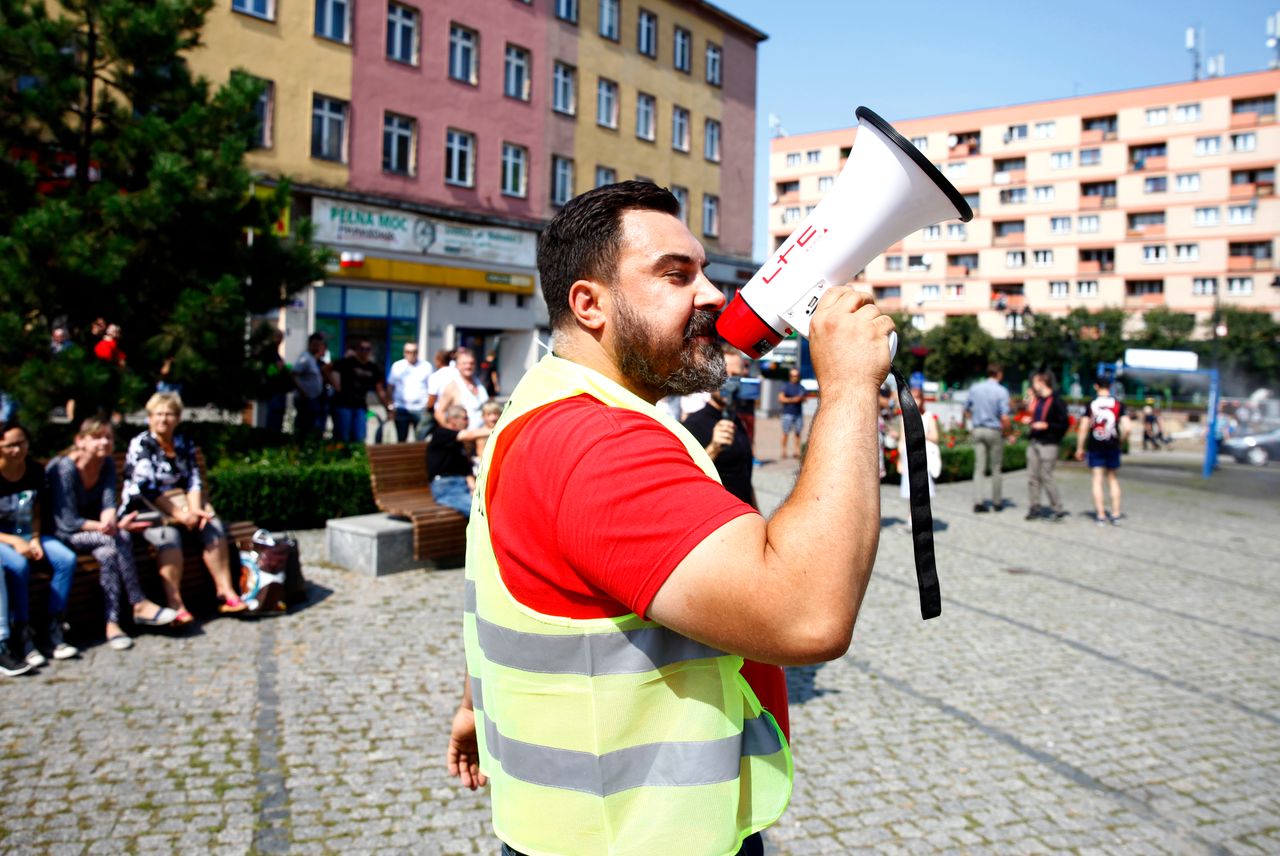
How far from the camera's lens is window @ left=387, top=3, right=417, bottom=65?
24922mm

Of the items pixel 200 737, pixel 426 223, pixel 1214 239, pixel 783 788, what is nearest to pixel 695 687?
pixel 783 788

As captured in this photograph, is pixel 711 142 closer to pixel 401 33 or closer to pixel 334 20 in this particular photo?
pixel 401 33

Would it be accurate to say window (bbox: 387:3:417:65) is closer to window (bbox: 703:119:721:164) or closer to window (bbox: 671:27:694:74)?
window (bbox: 671:27:694:74)

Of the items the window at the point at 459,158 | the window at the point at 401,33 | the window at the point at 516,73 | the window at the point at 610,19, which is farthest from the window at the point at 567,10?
the window at the point at 401,33

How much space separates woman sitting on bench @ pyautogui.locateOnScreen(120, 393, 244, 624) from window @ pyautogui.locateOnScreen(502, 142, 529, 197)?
2218 centimetres

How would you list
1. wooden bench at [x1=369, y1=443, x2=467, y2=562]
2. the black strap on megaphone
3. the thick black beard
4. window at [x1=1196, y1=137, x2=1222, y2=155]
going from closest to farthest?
the black strap on megaphone → the thick black beard → wooden bench at [x1=369, y1=443, x2=467, y2=562] → window at [x1=1196, y1=137, x2=1222, y2=155]

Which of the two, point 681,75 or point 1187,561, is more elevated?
point 681,75

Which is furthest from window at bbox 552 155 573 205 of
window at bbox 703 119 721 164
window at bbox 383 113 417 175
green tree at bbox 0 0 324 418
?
green tree at bbox 0 0 324 418

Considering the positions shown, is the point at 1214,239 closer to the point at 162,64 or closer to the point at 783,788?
the point at 162,64

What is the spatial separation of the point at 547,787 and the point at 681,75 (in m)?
34.7

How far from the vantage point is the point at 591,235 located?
1.89 meters

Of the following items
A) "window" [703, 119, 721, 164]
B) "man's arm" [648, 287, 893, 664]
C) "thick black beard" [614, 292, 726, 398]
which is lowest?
"man's arm" [648, 287, 893, 664]

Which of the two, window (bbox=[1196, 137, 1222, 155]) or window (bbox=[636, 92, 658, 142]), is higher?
window (bbox=[1196, 137, 1222, 155])

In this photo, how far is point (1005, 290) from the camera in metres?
72.5
